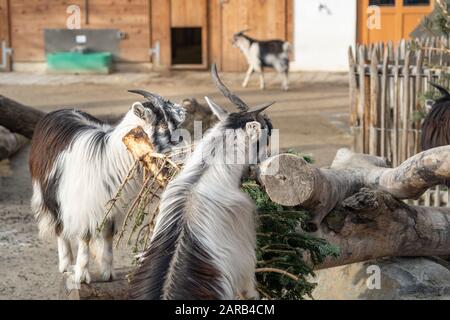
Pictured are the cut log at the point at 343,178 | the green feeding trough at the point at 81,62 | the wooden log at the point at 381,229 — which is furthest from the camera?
the green feeding trough at the point at 81,62

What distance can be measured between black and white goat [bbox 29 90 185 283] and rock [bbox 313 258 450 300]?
1750mm

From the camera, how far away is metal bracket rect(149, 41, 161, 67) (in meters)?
19.3

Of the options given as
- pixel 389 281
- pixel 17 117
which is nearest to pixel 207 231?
pixel 389 281

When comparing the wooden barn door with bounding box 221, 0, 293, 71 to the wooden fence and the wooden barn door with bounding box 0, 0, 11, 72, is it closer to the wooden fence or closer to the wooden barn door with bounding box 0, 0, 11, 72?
the wooden barn door with bounding box 0, 0, 11, 72

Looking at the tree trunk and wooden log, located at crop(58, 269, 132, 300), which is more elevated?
the tree trunk

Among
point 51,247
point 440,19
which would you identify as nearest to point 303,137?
point 440,19

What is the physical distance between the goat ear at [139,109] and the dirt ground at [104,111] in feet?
5.91

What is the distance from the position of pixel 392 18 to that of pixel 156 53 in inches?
198

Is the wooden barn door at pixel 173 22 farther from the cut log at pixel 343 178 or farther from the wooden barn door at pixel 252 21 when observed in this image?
the cut log at pixel 343 178

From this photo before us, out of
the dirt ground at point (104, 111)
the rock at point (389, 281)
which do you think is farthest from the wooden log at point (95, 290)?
the rock at point (389, 281)

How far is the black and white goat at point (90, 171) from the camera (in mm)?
5461

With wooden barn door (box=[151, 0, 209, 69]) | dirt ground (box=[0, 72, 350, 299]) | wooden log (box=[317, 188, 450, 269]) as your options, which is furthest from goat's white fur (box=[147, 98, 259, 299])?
wooden barn door (box=[151, 0, 209, 69])

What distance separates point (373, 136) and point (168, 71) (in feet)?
31.6

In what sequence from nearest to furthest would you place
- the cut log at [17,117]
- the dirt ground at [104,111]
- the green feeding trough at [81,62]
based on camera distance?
the dirt ground at [104,111]
the cut log at [17,117]
the green feeding trough at [81,62]
